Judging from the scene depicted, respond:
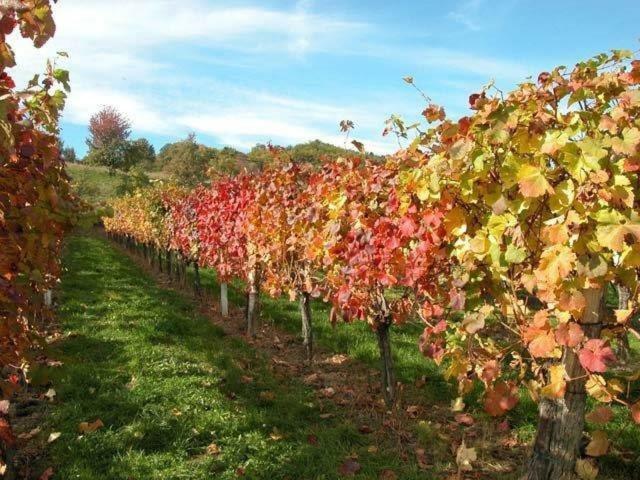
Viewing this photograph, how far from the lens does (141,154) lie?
8888cm

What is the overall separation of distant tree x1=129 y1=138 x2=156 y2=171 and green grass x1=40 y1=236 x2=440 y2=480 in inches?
3202

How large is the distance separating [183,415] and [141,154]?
296 feet

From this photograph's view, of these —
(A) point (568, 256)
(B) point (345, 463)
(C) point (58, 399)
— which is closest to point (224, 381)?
(C) point (58, 399)

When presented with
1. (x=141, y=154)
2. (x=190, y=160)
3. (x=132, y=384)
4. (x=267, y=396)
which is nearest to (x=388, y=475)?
(x=267, y=396)

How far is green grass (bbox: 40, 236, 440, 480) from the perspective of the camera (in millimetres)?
4090

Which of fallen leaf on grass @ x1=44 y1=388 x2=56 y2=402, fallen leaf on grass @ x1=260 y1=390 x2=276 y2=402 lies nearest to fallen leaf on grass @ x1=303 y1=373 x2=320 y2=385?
fallen leaf on grass @ x1=260 y1=390 x2=276 y2=402

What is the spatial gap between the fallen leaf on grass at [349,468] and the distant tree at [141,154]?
278 feet

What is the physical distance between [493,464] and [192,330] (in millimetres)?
5254

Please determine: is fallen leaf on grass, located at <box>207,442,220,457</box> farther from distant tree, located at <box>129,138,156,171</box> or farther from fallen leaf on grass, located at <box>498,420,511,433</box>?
distant tree, located at <box>129,138,156,171</box>

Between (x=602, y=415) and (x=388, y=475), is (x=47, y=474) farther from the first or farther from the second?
(x=602, y=415)

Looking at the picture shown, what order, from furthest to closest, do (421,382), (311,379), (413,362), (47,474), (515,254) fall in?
(413,362) → (311,379) → (421,382) → (47,474) → (515,254)

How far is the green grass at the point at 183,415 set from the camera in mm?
4090

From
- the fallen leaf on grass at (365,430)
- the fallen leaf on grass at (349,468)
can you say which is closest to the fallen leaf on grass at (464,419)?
the fallen leaf on grass at (365,430)

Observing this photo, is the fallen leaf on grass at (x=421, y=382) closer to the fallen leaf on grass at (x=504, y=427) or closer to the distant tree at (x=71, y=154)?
the fallen leaf on grass at (x=504, y=427)
